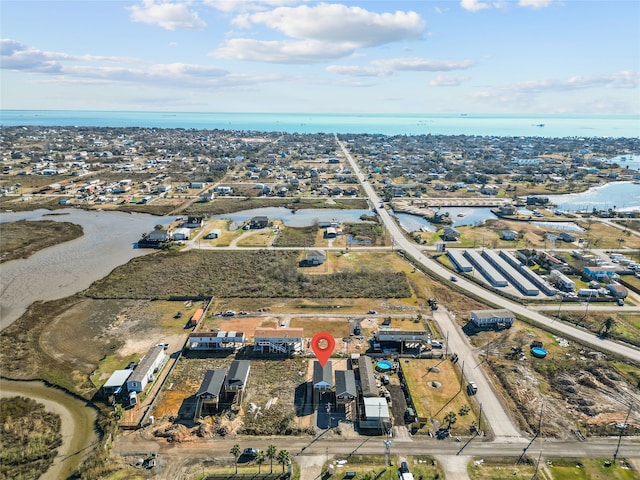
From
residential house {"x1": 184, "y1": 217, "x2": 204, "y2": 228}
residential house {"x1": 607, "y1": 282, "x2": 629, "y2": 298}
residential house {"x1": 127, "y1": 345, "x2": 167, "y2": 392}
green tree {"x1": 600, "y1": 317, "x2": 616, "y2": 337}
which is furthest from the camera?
residential house {"x1": 184, "y1": 217, "x2": 204, "y2": 228}

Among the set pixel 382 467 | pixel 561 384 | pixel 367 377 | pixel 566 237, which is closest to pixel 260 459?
pixel 382 467

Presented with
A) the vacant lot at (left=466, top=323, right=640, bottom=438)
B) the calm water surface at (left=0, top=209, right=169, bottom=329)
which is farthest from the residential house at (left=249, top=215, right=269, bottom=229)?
the vacant lot at (left=466, top=323, right=640, bottom=438)

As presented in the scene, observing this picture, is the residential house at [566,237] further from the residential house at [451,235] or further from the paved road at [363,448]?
the paved road at [363,448]

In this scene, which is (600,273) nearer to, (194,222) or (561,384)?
(561,384)

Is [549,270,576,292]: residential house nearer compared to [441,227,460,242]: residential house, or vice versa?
[549,270,576,292]: residential house

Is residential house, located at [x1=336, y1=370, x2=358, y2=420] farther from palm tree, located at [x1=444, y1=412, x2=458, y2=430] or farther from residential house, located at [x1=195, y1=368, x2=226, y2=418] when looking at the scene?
residential house, located at [x1=195, y1=368, x2=226, y2=418]

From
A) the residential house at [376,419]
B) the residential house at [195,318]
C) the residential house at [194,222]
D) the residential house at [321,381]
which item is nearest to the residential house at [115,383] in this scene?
the residential house at [195,318]

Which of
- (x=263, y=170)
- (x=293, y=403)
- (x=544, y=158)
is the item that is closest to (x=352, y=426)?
(x=293, y=403)
